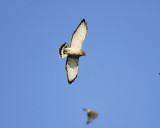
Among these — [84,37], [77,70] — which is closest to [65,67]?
[77,70]

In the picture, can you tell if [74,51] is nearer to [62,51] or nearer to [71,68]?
[62,51]

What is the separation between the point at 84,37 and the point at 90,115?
529 cm

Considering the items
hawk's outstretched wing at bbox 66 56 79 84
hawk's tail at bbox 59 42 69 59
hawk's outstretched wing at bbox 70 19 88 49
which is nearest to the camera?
hawk's outstretched wing at bbox 70 19 88 49

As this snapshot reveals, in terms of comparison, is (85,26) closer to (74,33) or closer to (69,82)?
(74,33)

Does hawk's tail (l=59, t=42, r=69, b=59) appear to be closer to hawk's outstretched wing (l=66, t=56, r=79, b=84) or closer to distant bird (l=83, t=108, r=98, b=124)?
hawk's outstretched wing (l=66, t=56, r=79, b=84)

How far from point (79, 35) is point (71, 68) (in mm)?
2191

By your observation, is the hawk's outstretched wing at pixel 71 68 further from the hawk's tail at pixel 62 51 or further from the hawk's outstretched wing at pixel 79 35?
the hawk's outstretched wing at pixel 79 35

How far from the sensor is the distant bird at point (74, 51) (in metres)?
18.4

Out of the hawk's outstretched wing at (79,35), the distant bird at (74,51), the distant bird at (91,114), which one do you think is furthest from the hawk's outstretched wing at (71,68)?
the distant bird at (91,114)

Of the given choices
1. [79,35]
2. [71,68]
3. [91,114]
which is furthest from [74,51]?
[91,114]

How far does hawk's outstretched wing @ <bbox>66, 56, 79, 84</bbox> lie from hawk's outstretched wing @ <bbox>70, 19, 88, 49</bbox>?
2.87 ft

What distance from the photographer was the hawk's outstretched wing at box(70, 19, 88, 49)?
A: 60.1ft

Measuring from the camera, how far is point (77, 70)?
1920cm

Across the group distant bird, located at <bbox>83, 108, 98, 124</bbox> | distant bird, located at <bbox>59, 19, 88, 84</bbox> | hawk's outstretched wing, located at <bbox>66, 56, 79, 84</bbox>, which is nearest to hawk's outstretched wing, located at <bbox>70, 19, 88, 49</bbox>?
distant bird, located at <bbox>59, 19, 88, 84</bbox>
